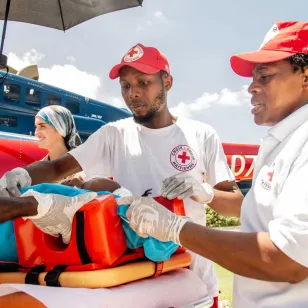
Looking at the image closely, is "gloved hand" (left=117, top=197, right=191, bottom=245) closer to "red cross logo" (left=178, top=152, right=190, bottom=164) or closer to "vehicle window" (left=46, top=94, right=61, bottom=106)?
"red cross logo" (left=178, top=152, right=190, bottom=164)

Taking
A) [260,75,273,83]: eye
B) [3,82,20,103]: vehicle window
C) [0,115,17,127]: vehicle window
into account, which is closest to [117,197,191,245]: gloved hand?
[260,75,273,83]: eye

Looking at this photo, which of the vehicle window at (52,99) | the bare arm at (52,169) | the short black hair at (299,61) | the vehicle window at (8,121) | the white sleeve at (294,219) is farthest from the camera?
the vehicle window at (52,99)

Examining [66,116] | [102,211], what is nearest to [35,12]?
[66,116]

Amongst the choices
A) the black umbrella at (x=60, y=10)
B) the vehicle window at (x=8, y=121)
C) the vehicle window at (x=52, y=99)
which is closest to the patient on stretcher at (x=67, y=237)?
the black umbrella at (x=60, y=10)

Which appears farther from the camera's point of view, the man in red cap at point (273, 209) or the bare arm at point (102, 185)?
the bare arm at point (102, 185)

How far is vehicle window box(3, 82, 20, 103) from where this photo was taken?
266 inches

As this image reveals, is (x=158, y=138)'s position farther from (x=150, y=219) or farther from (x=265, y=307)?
(x=265, y=307)

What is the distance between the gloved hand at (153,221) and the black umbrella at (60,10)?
6.55 ft

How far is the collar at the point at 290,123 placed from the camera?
1.13 metres

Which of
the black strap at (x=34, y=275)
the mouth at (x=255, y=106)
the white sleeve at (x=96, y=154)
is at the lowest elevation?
the black strap at (x=34, y=275)

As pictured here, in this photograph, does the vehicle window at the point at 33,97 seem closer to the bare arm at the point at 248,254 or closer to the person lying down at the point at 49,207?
the person lying down at the point at 49,207

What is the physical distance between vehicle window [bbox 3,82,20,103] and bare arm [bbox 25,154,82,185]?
536cm

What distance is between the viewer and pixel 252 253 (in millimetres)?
960

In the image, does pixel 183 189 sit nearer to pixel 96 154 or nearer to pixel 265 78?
pixel 265 78
